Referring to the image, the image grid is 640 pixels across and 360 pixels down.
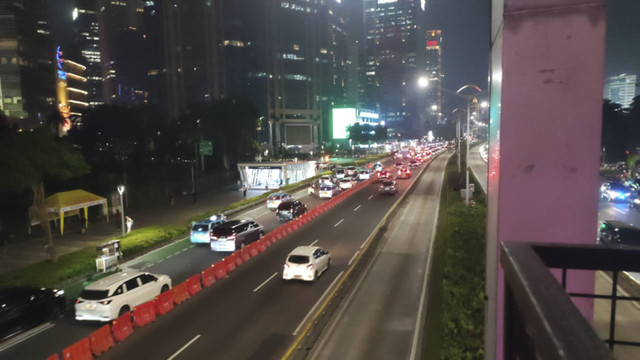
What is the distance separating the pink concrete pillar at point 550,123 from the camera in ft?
19.7

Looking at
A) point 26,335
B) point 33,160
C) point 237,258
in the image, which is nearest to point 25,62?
point 33,160

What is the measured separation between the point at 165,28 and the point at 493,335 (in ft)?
472

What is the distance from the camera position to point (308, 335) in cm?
1343

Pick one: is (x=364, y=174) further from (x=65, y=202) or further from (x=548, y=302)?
(x=548, y=302)

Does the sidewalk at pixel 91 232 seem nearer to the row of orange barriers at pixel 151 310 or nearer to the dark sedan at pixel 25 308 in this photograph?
the dark sedan at pixel 25 308

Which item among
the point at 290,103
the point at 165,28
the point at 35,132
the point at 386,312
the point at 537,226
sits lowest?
the point at 386,312

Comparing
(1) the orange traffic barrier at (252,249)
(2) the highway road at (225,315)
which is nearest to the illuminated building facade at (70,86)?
(2) the highway road at (225,315)

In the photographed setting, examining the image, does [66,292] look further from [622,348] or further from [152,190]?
[152,190]

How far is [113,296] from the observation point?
595 inches

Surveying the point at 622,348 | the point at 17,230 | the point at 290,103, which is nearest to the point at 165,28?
the point at 290,103

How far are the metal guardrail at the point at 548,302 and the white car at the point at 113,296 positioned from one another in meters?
15.2

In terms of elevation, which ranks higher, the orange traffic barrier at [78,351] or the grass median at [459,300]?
the grass median at [459,300]

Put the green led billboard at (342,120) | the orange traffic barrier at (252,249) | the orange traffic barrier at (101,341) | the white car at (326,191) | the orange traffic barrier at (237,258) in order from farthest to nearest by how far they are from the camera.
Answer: the green led billboard at (342,120) → the white car at (326,191) → the orange traffic barrier at (252,249) → the orange traffic barrier at (237,258) → the orange traffic barrier at (101,341)

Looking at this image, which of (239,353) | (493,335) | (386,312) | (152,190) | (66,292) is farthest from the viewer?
(152,190)
